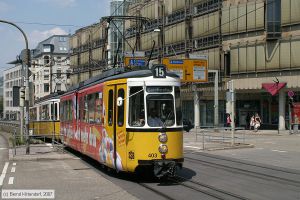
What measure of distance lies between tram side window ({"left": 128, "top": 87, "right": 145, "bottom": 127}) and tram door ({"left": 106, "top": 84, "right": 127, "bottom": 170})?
0.25m

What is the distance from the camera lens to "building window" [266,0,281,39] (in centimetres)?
4731

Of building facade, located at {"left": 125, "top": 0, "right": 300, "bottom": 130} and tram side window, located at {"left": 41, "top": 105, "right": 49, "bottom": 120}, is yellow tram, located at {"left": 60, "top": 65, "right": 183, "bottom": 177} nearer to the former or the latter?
tram side window, located at {"left": 41, "top": 105, "right": 49, "bottom": 120}

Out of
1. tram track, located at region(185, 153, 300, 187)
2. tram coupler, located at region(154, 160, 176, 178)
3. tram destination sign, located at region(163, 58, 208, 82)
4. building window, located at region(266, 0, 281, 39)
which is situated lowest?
tram track, located at region(185, 153, 300, 187)

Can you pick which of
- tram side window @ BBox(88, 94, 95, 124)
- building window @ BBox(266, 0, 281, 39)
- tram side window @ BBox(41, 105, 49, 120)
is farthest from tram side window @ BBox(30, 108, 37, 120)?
building window @ BBox(266, 0, 281, 39)

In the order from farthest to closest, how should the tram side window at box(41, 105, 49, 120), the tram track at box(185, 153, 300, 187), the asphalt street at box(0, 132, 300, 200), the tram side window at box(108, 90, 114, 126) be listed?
the tram side window at box(41, 105, 49, 120) < the tram side window at box(108, 90, 114, 126) < the tram track at box(185, 153, 300, 187) < the asphalt street at box(0, 132, 300, 200)

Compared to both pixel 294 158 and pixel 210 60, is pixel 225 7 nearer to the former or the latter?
pixel 210 60

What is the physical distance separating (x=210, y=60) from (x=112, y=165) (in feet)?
147

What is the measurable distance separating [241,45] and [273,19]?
16.1ft

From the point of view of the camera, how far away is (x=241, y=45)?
51.4m

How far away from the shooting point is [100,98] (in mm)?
15383

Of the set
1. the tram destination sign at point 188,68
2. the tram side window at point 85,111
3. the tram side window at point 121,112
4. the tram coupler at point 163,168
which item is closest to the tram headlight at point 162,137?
the tram coupler at point 163,168

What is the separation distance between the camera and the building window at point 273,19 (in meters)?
47.3

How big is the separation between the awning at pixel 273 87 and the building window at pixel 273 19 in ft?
14.6

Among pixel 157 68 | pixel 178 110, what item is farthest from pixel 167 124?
pixel 157 68
